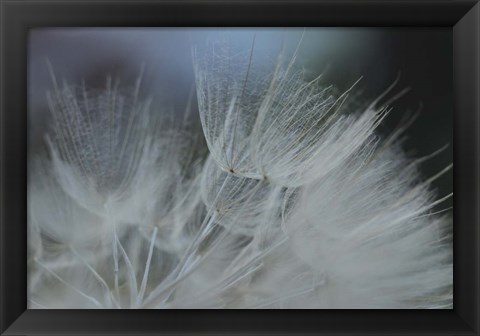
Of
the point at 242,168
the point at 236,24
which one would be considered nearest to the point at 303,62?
the point at 236,24

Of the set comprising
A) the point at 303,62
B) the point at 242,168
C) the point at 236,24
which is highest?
the point at 236,24

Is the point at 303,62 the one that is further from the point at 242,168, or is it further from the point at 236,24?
the point at 242,168

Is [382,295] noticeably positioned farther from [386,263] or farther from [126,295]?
[126,295]

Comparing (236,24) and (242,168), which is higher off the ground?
(236,24)
